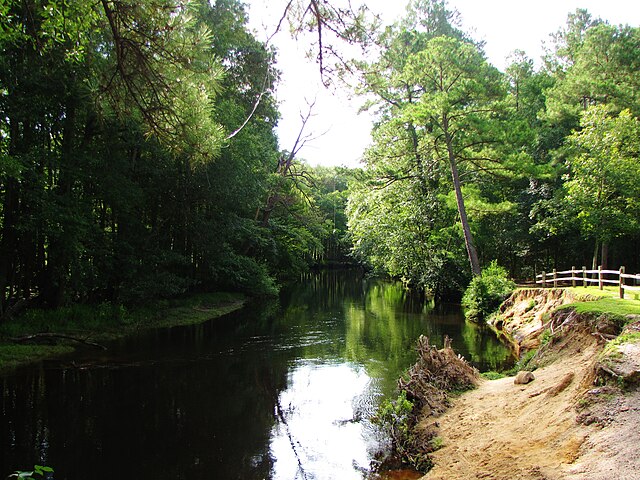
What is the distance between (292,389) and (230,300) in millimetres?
14693

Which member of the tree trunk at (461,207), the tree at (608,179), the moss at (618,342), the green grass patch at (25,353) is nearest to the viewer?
the moss at (618,342)

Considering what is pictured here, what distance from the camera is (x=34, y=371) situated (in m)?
10.6

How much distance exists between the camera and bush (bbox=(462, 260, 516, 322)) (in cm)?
1914

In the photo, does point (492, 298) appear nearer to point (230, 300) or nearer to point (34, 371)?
point (230, 300)

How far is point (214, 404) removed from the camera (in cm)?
880

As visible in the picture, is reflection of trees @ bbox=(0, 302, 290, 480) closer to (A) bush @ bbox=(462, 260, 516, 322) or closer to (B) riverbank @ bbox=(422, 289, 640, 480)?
(B) riverbank @ bbox=(422, 289, 640, 480)

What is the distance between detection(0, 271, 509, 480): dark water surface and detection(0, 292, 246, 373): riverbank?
72 centimetres

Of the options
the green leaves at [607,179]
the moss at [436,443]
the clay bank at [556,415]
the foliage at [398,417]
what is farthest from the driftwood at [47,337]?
the green leaves at [607,179]

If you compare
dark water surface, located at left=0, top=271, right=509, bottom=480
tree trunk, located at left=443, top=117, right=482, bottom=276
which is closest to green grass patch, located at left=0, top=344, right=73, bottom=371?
dark water surface, located at left=0, top=271, right=509, bottom=480

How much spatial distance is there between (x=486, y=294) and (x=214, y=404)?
14.1 metres

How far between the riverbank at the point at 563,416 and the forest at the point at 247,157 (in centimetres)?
447

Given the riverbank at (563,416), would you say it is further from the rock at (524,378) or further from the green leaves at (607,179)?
the green leaves at (607,179)

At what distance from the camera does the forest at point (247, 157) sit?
5.27 meters

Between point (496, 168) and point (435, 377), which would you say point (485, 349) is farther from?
point (496, 168)
